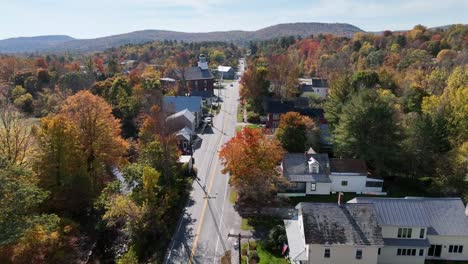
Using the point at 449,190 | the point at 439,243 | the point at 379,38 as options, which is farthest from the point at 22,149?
the point at 379,38

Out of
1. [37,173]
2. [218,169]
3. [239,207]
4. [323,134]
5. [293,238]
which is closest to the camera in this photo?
Result: [293,238]

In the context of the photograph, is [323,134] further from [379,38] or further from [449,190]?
[379,38]

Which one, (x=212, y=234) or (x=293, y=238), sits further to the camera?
(x=212, y=234)

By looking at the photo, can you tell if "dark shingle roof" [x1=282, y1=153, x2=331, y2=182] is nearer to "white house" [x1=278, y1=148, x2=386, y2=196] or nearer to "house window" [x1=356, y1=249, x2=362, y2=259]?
"white house" [x1=278, y1=148, x2=386, y2=196]

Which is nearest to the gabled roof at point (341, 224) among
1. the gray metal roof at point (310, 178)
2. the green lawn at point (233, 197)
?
the gray metal roof at point (310, 178)

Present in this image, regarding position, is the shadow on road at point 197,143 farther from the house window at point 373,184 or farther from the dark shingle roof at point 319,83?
the dark shingle roof at point 319,83

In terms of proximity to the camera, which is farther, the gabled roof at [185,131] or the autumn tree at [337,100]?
the gabled roof at [185,131]
